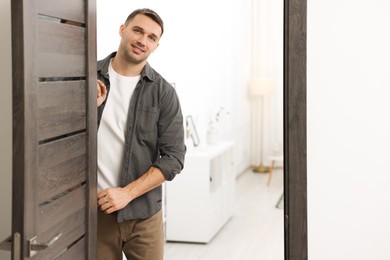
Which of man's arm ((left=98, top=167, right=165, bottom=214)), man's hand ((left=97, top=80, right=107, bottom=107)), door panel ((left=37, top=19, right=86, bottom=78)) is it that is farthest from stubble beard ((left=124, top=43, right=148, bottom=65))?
man's arm ((left=98, top=167, right=165, bottom=214))

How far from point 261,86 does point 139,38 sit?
0.46 metres

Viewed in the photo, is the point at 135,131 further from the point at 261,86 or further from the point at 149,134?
the point at 261,86

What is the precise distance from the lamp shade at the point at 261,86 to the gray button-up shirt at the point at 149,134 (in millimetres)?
284

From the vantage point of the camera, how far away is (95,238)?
184cm

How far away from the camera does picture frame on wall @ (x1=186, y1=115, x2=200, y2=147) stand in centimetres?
207

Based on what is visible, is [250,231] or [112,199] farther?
[250,231]

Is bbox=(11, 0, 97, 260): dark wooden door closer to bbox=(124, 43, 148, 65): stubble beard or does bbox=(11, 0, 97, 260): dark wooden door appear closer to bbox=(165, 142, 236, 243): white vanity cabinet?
bbox=(124, 43, 148, 65): stubble beard

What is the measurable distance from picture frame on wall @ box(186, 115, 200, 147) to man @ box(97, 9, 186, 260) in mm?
104

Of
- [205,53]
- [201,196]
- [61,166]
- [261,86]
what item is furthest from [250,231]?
[61,166]

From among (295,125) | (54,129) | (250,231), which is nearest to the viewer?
(54,129)

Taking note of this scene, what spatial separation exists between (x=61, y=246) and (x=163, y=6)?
34.8 inches

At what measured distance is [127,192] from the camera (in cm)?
192

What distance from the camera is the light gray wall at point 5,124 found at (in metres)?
1.79
